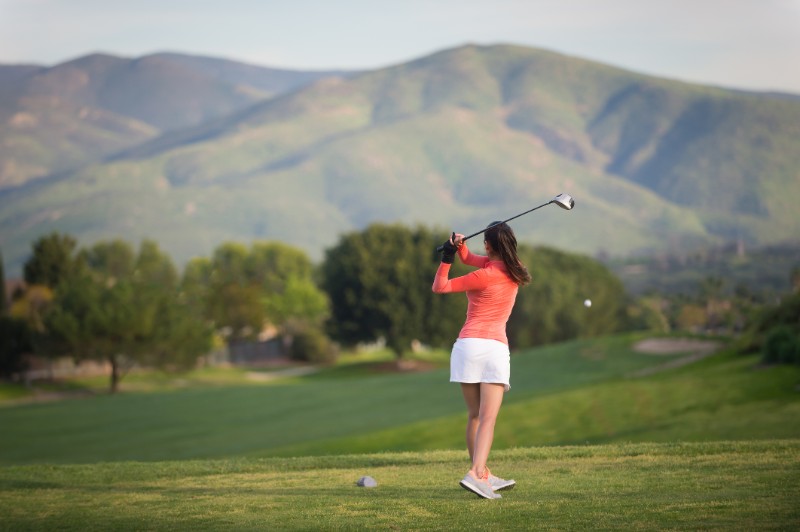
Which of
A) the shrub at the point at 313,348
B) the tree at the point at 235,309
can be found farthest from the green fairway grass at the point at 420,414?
the tree at the point at 235,309

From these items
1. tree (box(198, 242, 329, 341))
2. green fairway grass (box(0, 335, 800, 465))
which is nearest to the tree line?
tree (box(198, 242, 329, 341))

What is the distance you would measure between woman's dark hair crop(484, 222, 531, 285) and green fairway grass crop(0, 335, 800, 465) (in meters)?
14.5

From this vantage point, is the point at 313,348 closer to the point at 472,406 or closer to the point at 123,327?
the point at 123,327

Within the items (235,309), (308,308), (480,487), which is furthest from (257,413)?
(308,308)

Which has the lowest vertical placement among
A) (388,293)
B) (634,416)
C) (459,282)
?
(634,416)

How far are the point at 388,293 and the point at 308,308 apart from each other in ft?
146

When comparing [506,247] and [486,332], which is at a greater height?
[506,247]

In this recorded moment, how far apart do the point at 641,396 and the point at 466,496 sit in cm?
2415

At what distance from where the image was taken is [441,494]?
11.6 metres

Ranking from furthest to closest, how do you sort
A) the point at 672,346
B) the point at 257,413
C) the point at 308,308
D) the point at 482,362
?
the point at 308,308 → the point at 672,346 → the point at 257,413 → the point at 482,362

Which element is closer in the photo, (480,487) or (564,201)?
(480,487)

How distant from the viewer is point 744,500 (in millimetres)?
10289

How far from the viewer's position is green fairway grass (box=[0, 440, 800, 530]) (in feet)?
32.4

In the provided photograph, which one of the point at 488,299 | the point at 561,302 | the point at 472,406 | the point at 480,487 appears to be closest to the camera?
the point at 480,487
